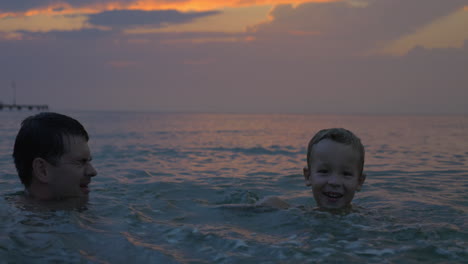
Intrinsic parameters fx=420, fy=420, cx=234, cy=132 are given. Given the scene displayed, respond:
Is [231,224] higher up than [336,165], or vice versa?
[336,165]

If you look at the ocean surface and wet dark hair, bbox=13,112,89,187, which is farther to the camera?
wet dark hair, bbox=13,112,89,187

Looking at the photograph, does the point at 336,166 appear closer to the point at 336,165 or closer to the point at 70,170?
the point at 336,165

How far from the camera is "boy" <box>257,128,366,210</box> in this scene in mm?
4086

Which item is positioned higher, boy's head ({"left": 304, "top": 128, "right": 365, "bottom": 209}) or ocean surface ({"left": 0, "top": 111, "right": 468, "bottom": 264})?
boy's head ({"left": 304, "top": 128, "right": 365, "bottom": 209})

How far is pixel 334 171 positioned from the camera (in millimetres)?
4121

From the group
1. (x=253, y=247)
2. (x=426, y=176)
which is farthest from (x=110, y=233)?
(x=426, y=176)

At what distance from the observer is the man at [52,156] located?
4129 millimetres

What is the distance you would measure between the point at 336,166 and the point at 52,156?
9.15 feet

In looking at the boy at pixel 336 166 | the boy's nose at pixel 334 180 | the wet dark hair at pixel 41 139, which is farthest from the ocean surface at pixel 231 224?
the wet dark hair at pixel 41 139

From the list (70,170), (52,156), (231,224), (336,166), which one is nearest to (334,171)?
(336,166)

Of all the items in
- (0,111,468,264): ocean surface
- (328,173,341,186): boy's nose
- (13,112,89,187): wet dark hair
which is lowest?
(0,111,468,264): ocean surface

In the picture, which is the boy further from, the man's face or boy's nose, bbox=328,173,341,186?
the man's face

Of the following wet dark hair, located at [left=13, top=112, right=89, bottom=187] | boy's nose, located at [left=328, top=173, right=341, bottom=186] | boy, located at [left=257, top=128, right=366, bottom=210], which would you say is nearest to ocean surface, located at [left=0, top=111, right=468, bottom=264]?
boy, located at [left=257, top=128, right=366, bottom=210]

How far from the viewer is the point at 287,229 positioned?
3811 millimetres
